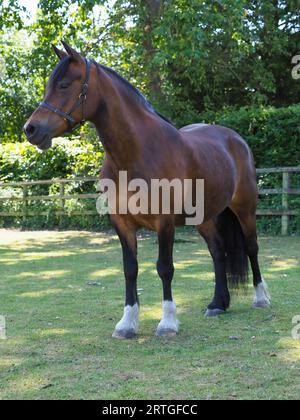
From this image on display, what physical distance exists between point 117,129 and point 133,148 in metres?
0.19

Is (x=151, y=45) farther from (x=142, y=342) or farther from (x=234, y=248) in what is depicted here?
(x=142, y=342)

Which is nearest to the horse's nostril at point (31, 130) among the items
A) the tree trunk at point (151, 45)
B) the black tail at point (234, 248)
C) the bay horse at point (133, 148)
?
the bay horse at point (133, 148)

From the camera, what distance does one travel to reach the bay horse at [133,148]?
4160 mm

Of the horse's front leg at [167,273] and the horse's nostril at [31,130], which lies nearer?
the horse's nostril at [31,130]

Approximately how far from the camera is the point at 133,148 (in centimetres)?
440

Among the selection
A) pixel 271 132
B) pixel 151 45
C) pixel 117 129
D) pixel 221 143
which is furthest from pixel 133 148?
pixel 151 45

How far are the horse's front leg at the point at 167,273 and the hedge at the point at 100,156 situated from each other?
26.3ft

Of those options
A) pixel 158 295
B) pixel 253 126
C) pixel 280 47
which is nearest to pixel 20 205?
pixel 253 126

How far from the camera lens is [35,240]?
12.9 metres

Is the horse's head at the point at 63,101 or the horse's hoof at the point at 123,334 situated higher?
the horse's head at the point at 63,101

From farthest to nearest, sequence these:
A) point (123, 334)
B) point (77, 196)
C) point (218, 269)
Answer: point (77, 196), point (218, 269), point (123, 334)

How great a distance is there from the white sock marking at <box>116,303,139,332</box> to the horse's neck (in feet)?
3.74

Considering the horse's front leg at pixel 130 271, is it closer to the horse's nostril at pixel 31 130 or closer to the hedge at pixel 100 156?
the horse's nostril at pixel 31 130

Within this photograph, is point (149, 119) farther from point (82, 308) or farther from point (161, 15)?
point (161, 15)
